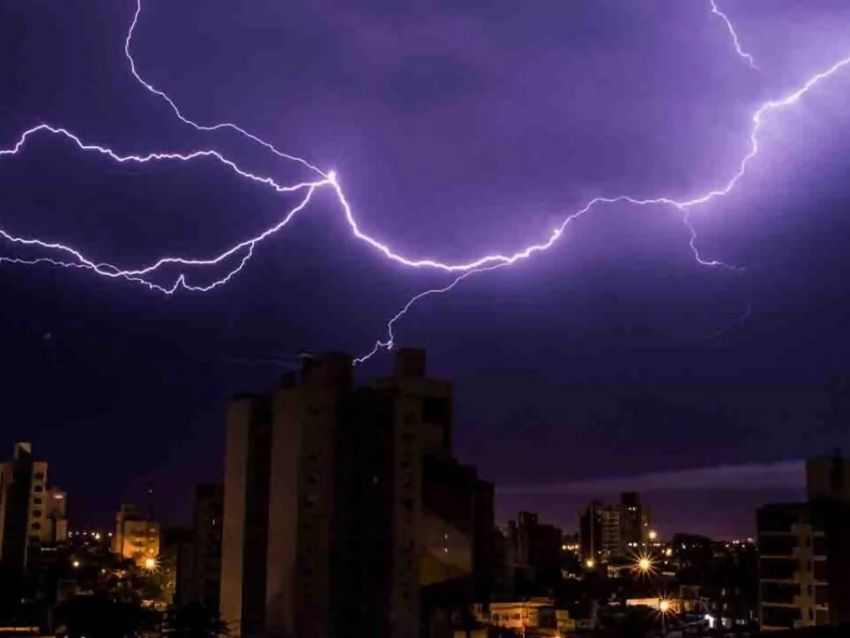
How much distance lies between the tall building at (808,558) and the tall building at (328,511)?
31.7ft

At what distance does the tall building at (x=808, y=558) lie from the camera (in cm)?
2928

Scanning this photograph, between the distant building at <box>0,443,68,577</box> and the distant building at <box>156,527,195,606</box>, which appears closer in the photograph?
the distant building at <box>156,527,195,606</box>

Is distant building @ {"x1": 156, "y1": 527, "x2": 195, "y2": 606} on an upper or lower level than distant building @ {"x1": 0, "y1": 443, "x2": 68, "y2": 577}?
lower

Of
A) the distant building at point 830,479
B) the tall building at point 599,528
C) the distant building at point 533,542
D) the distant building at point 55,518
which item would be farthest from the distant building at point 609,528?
the distant building at point 830,479

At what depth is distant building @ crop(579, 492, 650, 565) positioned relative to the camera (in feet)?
273

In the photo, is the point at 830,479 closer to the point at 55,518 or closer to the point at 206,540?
the point at 206,540

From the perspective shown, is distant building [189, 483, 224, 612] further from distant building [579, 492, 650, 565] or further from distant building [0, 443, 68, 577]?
distant building [579, 492, 650, 565]

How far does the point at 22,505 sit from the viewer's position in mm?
55594

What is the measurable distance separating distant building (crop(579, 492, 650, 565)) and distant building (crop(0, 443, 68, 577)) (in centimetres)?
4095

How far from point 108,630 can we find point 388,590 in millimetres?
8662

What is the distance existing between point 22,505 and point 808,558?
3972 centimetres

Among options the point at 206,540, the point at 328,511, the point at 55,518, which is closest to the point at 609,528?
the point at 55,518

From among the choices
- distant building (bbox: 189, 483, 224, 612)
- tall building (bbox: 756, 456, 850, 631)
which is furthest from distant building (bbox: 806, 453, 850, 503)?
distant building (bbox: 189, 483, 224, 612)

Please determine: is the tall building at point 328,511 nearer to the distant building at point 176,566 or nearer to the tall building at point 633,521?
the distant building at point 176,566
